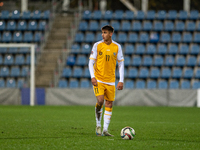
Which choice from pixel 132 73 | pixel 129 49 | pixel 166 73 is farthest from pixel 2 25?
pixel 166 73

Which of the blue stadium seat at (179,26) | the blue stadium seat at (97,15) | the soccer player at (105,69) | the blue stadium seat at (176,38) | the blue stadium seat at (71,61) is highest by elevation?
the blue stadium seat at (97,15)

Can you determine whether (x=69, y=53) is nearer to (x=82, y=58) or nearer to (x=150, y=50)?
(x=82, y=58)

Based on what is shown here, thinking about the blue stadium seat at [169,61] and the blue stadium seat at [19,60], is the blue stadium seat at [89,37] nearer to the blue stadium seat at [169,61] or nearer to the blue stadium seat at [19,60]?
the blue stadium seat at [19,60]

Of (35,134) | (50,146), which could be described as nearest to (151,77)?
(35,134)

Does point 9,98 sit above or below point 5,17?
below

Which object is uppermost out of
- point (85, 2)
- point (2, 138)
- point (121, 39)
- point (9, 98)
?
point (85, 2)

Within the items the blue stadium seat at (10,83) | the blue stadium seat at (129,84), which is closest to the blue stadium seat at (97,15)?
the blue stadium seat at (129,84)

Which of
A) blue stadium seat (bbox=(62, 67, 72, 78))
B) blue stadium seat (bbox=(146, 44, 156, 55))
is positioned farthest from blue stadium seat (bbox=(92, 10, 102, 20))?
blue stadium seat (bbox=(62, 67, 72, 78))

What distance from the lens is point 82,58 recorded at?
22.4 meters

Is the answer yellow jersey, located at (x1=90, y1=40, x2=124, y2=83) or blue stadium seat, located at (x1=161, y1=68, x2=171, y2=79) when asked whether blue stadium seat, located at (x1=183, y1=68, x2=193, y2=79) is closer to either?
blue stadium seat, located at (x1=161, y1=68, x2=171, y2=79)

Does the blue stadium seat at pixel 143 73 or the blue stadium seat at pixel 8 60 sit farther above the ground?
the blue stadium seat at pixel 8 60

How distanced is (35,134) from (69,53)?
51.6 feet

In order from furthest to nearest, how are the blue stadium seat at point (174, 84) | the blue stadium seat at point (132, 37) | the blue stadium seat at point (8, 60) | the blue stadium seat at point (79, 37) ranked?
the blue stadium seat at point (79, 37) < the blue stadium seat at point (8, 60) < the blue stadium seat at point (132, 37) < the blue stadium seat at point (174, 84)

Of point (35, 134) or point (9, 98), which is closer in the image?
point (35, 134)
